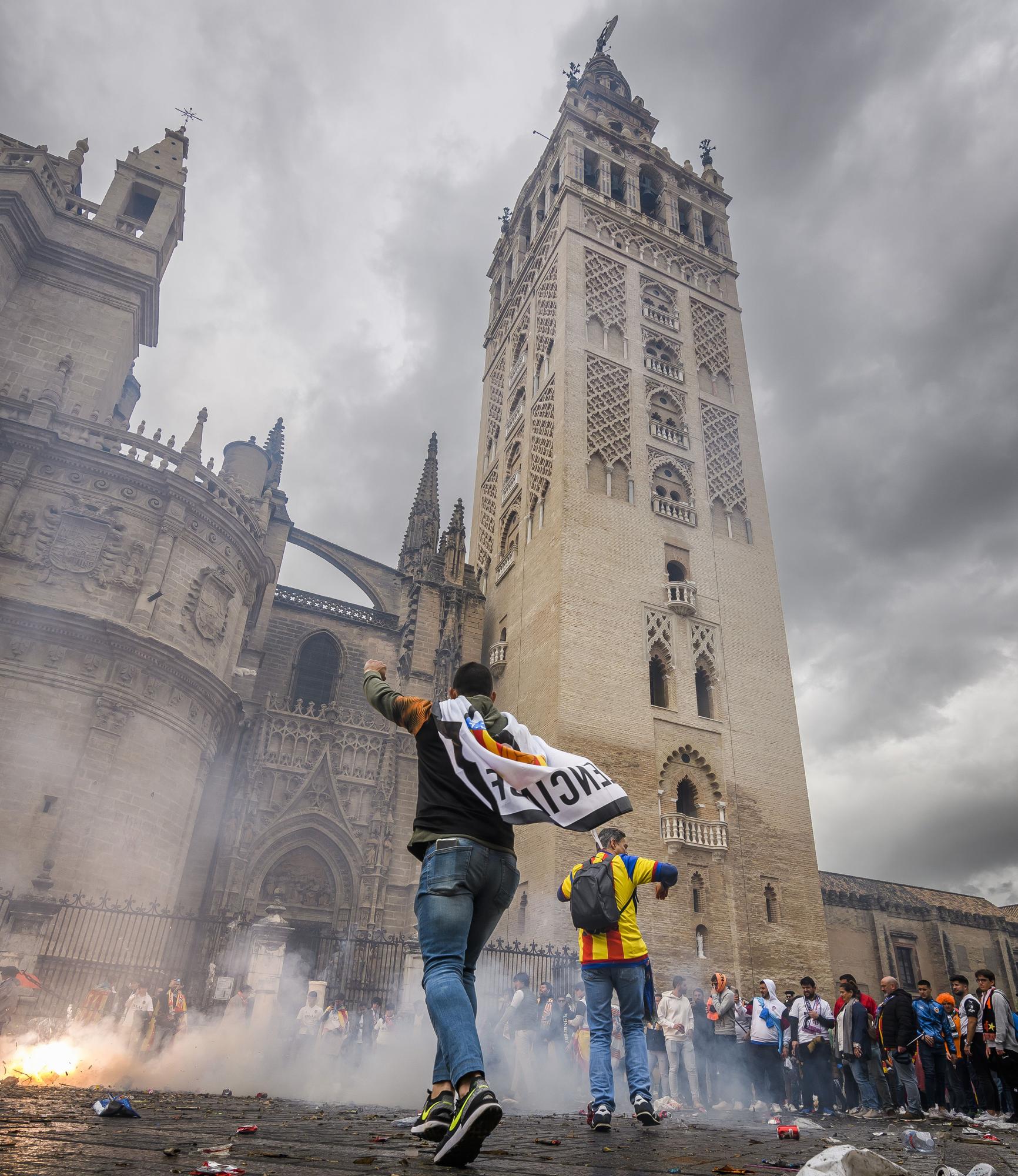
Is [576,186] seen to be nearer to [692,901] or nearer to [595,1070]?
[692,901]

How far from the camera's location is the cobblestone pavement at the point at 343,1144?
228 cm

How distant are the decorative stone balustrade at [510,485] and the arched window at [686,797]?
10.3 m

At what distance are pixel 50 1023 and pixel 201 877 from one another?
6.18m

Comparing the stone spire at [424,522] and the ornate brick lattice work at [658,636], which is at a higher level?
the stone spire at [424,522]

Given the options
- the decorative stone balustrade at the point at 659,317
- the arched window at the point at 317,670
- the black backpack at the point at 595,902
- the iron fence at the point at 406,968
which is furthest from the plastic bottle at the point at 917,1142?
the decorative stone balustrade at the point at 659,317

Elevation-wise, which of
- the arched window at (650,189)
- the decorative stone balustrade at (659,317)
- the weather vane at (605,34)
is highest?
the weather vane at (605,34)

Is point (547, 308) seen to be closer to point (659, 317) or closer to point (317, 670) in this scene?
point (659, 317)

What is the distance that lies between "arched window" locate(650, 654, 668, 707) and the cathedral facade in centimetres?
508


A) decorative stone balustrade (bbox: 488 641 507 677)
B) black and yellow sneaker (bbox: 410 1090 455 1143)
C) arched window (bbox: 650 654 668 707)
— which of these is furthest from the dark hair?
decorative stone balustrade (bbox: 488 641 507 677)

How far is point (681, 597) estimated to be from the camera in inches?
850

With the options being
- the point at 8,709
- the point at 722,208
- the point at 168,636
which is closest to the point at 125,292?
the point at 168,636

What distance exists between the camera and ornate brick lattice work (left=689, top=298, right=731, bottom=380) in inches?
1066

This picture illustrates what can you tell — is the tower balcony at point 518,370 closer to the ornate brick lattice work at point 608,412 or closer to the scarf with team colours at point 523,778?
the ornate brick lattice work at point 608,412

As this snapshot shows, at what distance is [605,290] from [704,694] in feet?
43.3
